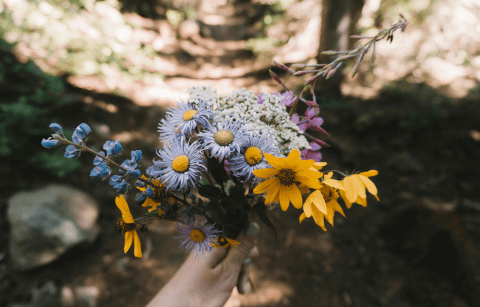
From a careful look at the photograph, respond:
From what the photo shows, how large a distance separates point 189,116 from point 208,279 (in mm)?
788

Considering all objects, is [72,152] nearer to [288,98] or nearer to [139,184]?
[139,184]

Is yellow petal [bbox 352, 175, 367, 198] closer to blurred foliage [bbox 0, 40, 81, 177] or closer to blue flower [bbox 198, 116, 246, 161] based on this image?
blue flower [bbox 198, 116, 246, 161]

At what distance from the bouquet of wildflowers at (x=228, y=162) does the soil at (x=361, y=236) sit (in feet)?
6.03

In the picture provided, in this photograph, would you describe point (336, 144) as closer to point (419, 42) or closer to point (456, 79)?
point (456, 79)

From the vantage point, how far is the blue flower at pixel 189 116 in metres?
0.75

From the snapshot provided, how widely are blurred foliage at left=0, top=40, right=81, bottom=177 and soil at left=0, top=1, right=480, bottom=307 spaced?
0.89 feet

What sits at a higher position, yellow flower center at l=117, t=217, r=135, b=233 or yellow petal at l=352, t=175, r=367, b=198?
yellow petal at l=352, t=175, r=367, b=198

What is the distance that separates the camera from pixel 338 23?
3455 mm

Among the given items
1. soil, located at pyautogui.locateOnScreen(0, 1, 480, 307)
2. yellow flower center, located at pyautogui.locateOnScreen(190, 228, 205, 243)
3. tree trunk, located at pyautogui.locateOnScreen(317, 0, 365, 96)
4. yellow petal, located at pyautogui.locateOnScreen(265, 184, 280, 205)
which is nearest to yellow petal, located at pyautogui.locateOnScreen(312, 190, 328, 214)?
yellow petal, located at pyautogui.locateOnScreen(265, 184, 280, 205)

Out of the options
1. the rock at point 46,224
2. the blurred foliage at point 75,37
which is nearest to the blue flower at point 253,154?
the rock at point 46,224

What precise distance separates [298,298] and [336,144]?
7.39 ft

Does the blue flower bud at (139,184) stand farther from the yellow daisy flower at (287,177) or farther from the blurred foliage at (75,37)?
the blurred foliage at (75,37)

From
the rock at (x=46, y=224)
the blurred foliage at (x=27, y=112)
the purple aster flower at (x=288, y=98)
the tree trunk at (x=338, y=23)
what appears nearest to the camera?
the purple aster flower at (x=288, y=98)

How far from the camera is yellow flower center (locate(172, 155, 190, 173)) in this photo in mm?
700
